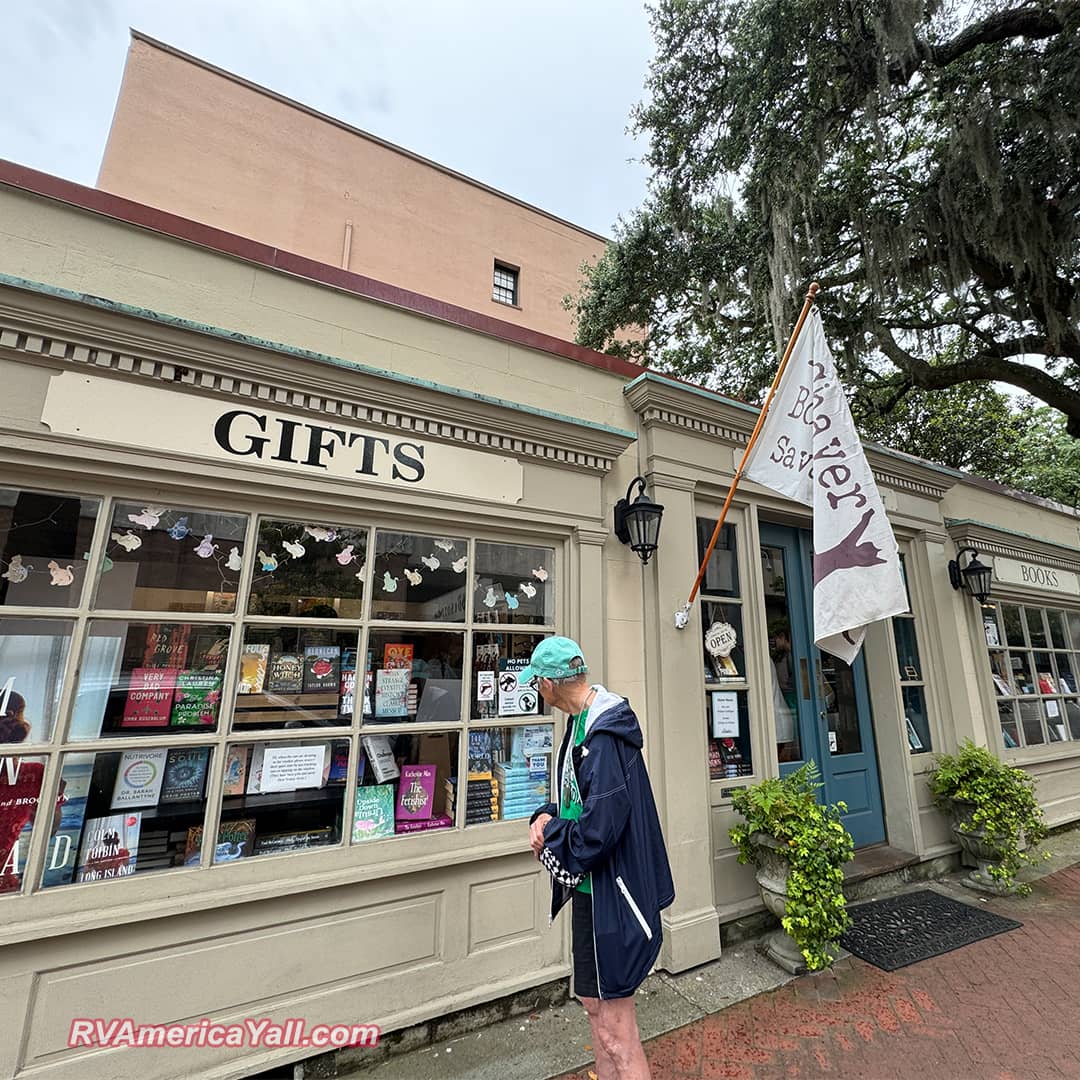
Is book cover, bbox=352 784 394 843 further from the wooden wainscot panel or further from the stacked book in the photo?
the stacked book

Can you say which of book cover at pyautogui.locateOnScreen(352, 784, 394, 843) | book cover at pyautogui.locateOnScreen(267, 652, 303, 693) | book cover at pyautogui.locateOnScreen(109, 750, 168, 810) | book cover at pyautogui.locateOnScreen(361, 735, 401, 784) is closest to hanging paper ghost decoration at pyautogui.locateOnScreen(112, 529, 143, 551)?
book cover at pyautogui.locateOnScreen(267, 652, 303, 693)

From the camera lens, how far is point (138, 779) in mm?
2389

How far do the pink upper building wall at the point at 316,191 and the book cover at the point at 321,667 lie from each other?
9.71 metres

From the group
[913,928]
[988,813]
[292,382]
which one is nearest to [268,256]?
[292,382]

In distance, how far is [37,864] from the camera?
84.1 inches

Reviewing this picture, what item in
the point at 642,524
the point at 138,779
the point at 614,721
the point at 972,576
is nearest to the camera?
the point at 614,721

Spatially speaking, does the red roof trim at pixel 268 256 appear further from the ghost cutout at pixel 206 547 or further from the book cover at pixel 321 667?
the book cover at pixel 321 667

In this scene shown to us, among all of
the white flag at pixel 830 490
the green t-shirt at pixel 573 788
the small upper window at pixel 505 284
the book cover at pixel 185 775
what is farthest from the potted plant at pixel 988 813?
the small upper window at pixel 505 284

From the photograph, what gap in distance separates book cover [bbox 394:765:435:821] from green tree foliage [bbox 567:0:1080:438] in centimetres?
611

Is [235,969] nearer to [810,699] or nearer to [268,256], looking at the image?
[268,256]

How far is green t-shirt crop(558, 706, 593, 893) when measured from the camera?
2.00m

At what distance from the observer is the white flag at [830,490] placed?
3242 mm

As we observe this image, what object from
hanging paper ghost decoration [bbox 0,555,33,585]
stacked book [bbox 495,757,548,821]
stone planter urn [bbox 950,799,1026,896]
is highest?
hanging paper ghost decoration [bbox 0,555,33,585]

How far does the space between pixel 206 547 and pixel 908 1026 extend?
4.24m
